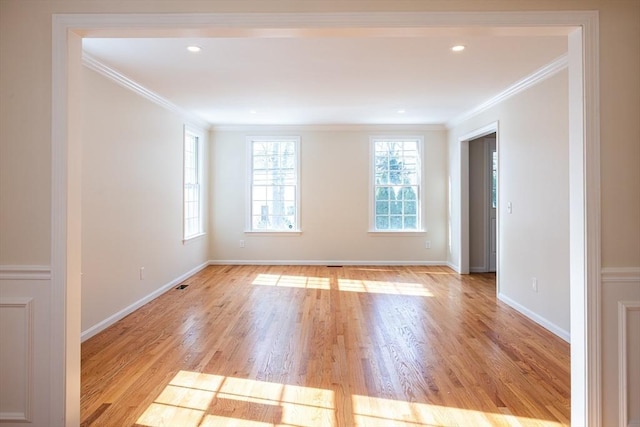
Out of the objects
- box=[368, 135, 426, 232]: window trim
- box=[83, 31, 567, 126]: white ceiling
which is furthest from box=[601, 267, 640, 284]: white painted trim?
box=[368, 135, 426, 232]: window trim

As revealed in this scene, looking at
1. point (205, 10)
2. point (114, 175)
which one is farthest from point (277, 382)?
point (114, 175)

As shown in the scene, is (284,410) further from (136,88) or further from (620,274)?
(136,88)

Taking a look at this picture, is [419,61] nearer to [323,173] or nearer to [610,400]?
[610,400]

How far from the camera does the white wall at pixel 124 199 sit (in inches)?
144

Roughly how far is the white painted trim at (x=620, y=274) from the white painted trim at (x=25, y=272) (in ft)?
9.44

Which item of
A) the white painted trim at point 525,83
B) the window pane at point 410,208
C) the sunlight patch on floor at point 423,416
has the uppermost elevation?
the white painted trim at point 525,83

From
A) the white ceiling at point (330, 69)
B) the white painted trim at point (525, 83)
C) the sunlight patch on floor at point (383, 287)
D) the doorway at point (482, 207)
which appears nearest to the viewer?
the white ceiling at point (330, 69)

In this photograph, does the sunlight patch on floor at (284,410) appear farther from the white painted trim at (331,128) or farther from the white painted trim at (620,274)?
the white painted trim at (331,128)

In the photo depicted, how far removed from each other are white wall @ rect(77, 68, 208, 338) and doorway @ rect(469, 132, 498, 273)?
4.91m

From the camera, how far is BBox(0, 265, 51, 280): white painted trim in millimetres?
2055

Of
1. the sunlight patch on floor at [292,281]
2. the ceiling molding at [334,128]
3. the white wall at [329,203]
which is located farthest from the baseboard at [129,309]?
the ceiling molding at [334,128]

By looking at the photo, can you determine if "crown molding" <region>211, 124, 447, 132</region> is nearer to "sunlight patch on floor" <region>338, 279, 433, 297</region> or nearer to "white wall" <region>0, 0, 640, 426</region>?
"sunlight patch on floor" <region>338, 279, 433, 297</region>

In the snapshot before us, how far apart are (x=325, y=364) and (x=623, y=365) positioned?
1.85 metres

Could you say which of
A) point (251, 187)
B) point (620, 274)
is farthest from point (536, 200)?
point (251, 187)
